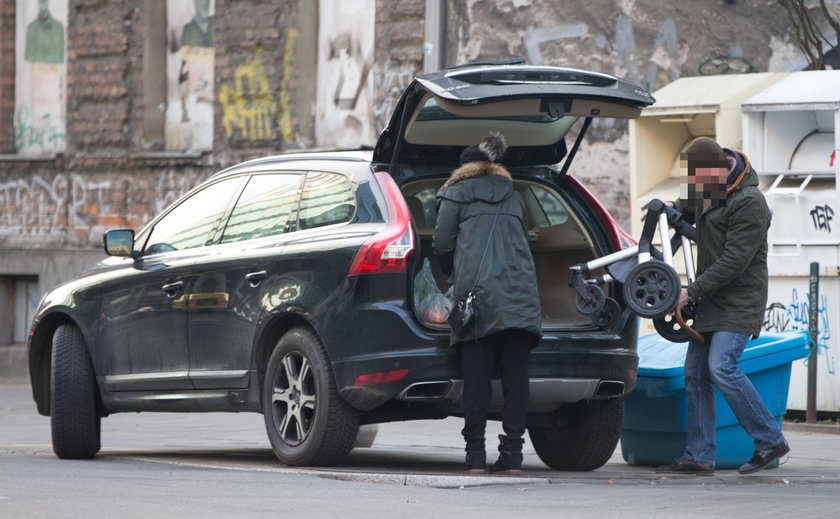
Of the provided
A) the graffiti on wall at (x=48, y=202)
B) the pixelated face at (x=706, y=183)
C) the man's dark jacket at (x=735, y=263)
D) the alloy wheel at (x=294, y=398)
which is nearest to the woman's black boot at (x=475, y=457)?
the alloy wheel at (x=294, y=398)

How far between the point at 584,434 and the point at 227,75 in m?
10.1

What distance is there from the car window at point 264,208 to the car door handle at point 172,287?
1.09 feet

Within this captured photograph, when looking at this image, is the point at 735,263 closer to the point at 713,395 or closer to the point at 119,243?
the point at 713,395

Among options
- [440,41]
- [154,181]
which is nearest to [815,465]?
[440,41]

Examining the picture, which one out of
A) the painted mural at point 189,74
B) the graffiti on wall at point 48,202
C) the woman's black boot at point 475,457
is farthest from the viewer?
the graffiti on wall at point 48,202

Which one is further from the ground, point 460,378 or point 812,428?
point 460,378

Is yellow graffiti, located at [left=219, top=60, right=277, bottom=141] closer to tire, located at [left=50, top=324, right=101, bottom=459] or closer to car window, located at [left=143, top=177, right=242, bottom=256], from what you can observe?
car window, located at [left=143, top=177, right=242, bottom=256]

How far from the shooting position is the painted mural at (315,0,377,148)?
16.3 metres

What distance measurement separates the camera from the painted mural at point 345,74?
641 inches

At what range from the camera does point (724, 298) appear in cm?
791

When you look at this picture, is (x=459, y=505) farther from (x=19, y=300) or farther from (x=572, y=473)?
(x=19, y=300)

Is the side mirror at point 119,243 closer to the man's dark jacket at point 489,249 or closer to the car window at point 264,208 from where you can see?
the car window at point 264,208

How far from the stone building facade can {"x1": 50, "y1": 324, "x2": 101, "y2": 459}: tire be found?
654 cm

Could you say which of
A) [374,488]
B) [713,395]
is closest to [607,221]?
[713,395]
